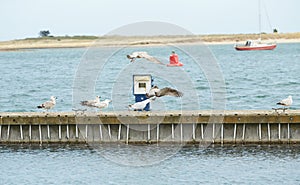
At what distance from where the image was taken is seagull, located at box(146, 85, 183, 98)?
3472cm

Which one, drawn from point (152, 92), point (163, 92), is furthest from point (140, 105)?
point (163, 92)

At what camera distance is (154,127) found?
3647 cm

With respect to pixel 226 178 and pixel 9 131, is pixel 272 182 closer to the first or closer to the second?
pixel 226 178

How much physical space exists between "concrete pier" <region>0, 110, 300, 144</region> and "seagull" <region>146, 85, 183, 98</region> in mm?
837

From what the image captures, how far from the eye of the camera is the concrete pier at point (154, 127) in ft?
118

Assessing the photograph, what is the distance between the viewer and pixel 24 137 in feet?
123

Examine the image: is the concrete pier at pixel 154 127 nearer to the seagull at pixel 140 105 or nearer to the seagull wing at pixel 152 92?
the seagull at pixel 140 105

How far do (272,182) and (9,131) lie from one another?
11.6m

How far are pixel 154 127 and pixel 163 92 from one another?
1.89 m

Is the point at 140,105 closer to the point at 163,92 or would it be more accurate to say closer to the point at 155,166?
the point at 163,92

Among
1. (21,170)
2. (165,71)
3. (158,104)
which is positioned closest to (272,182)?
(21,170)

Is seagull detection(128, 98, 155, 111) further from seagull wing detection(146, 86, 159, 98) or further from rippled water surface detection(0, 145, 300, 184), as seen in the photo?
rippled water surface detection(0, 145, 300, 184)

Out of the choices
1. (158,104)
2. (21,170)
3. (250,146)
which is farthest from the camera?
(158,104)

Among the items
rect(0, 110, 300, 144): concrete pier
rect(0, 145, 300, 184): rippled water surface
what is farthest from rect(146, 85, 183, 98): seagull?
rect(0, 145, 300, 184): rippled water surface
